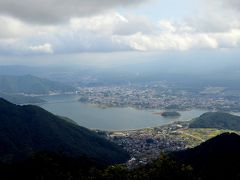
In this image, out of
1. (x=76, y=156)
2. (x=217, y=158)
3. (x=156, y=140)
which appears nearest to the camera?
(x=217, y=158)

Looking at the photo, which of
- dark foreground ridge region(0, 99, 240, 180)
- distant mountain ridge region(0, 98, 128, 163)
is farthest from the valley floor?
dark foreground ridge region(0, 99, 240, 180)

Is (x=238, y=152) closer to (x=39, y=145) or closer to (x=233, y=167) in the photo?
(x=233, y=167)

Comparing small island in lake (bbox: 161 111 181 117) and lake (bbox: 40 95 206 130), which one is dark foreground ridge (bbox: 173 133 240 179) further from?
small island in lake (bbox: 161 111 181 117)

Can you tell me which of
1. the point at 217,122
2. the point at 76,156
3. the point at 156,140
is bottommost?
the point at 156,140

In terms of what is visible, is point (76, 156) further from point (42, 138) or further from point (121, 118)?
point (121, 118)

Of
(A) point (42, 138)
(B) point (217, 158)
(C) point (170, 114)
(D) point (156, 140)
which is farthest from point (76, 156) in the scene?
(C) point (170, 114)

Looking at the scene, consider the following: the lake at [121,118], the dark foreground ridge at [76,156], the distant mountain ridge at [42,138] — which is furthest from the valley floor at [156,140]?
the lake at [121,118]

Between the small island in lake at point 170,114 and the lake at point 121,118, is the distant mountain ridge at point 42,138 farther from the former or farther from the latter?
the small island in lake at point 170,114
